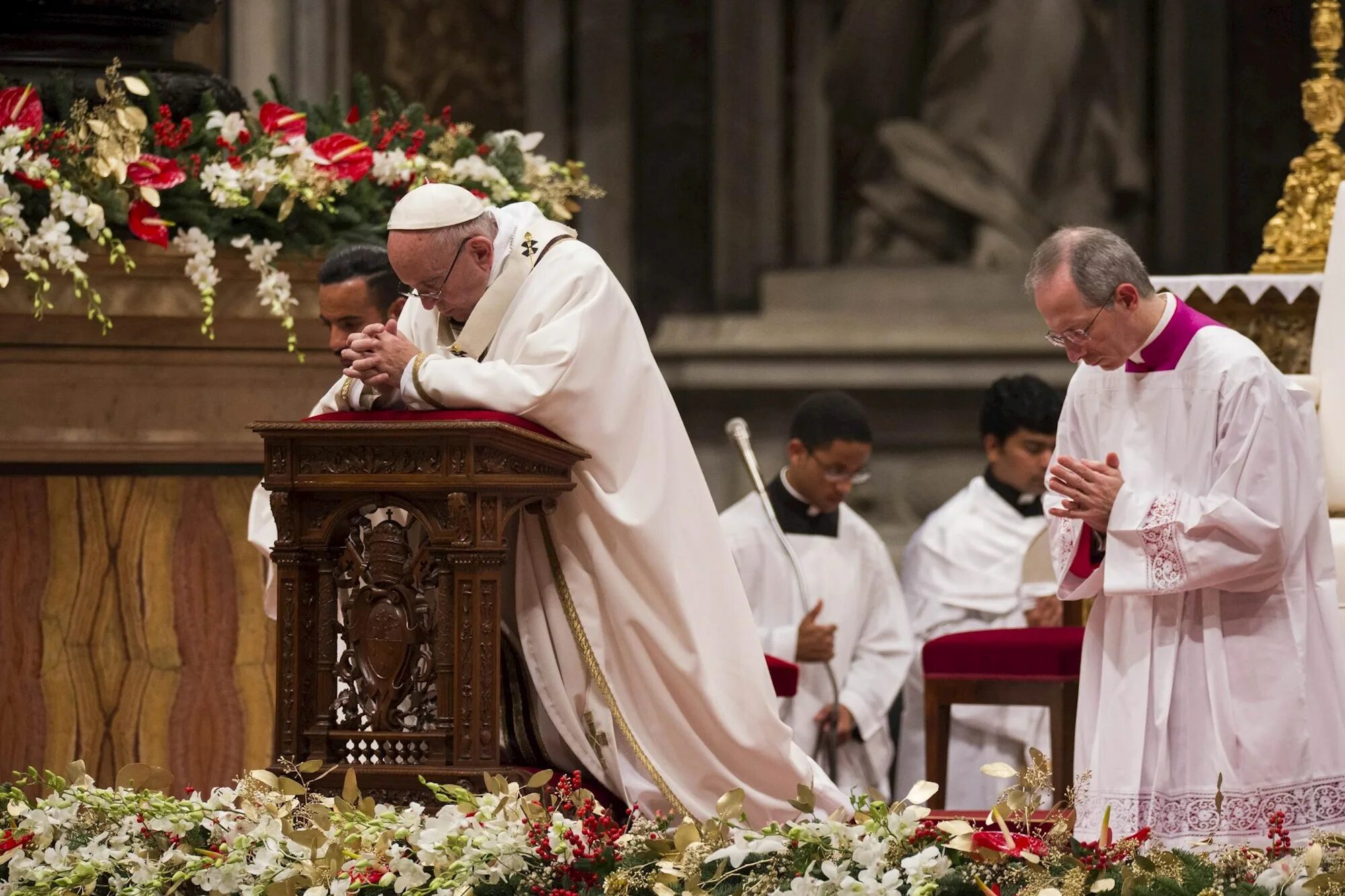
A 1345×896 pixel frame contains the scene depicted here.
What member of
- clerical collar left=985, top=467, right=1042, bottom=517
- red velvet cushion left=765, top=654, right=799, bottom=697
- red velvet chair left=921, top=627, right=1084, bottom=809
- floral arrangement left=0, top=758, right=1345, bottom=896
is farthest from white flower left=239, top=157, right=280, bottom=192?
clerical collar left=985, top=467, right=1042, bottom=517

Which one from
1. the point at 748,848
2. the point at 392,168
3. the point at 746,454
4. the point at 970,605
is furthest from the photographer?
the point at 970,605

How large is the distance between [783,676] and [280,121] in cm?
204

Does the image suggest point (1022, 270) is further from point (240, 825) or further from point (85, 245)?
point (240, 825)

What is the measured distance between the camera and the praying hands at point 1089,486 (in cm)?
518

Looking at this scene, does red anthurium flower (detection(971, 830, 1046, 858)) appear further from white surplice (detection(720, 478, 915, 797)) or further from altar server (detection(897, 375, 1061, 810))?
altar server (detection(897, 375, 1061, 810))

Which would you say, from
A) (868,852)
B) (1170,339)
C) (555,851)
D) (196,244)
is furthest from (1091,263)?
(196,244)

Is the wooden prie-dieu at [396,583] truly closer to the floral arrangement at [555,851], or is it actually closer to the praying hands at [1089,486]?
the floral arrangement at [555,851]

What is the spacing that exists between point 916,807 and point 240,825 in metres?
1.27

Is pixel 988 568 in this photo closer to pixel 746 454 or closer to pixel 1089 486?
pixel 746 454

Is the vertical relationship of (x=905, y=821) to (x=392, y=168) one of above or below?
below

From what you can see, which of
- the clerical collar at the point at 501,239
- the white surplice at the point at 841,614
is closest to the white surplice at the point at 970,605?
the white surplice at the point at 841,614

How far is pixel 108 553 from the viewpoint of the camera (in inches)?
250

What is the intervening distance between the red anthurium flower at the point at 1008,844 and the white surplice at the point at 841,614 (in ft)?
13.0

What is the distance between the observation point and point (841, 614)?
8195 mm
